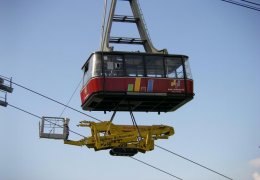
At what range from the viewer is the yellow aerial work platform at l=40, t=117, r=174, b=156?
3253 cm

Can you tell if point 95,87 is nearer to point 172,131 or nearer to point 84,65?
point 84,65

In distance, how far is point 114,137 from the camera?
32.8m

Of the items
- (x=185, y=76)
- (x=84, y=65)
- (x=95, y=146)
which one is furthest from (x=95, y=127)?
(x=185, y=76)

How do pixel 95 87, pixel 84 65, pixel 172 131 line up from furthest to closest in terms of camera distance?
pixel 172 131, pixel 84 65, pixel 95 87

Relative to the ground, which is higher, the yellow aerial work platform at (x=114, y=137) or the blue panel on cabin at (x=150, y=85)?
the blue panel on cabin at (x=150, y=85)

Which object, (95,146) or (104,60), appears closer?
(104,60)

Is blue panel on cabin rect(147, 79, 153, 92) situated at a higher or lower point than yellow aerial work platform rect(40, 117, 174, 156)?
higher

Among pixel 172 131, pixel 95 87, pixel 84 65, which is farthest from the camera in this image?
pixel 172 131

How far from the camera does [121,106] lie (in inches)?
1283

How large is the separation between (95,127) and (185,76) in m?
5.80

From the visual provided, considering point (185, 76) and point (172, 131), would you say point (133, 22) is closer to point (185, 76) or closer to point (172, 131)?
point (185, 76)

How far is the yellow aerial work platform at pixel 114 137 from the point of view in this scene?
32531 millimetres

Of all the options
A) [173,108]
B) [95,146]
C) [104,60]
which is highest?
[104,60]

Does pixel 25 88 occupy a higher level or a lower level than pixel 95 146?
higher
